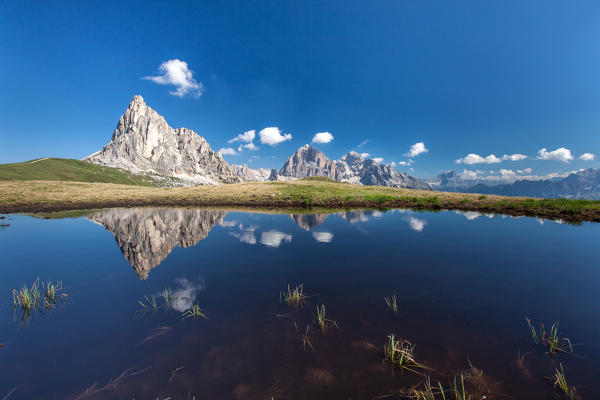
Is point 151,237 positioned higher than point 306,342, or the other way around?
point 151,237

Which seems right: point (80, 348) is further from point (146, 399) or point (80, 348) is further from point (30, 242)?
point (30, 242)

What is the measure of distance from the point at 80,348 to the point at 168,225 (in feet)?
65.4

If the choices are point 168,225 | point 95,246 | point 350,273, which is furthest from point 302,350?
point 168,225

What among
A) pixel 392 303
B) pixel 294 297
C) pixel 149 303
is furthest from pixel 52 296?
pixel 392 303

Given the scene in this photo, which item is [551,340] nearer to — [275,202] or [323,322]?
[323,322]

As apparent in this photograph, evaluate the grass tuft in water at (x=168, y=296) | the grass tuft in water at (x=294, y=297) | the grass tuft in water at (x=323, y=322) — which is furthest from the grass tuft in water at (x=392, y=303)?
the grass tuft in water at (x=168, y=296)

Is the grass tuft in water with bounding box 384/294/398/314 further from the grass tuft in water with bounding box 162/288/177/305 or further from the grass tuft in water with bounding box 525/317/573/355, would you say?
the grass tuft in water with bounding box 162/288/177/305

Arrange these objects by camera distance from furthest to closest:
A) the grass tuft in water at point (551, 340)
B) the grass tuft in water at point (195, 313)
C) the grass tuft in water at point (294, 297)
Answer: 1. the grass tuft in water at point (294, 297)
2. the grass tuft in water at point (195, 313)
3. the grass tuft in water at point (551, 340)

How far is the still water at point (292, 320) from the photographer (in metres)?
5.46

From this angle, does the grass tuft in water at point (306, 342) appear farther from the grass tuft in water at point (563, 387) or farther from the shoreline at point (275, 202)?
the shoreline at point (275, 202)

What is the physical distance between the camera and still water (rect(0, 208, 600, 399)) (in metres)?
5.46

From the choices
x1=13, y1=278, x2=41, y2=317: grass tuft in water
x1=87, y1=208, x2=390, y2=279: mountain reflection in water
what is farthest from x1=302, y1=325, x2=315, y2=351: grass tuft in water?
x1=13, y1=278, x2=41, y2=317: grass tuft in water

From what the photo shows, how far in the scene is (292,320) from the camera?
793 centimetres

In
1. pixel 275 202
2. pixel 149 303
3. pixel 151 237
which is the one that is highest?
pixel 275 202
